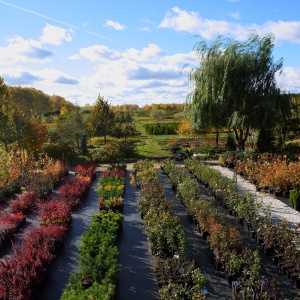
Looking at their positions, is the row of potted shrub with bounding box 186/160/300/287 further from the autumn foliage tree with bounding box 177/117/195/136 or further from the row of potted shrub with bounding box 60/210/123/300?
the autumn foliage tree with bounding box 177/117/195/136

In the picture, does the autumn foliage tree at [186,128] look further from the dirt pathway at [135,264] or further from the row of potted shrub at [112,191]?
the dirt pathway at [135,264]

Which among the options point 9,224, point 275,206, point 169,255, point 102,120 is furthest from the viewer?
point 102,120

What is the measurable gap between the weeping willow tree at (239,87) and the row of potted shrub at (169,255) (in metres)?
10.6

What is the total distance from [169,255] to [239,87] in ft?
46.4

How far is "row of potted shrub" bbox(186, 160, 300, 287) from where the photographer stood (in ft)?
21.4

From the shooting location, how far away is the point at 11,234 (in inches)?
335

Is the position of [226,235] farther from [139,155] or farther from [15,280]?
[139,155]

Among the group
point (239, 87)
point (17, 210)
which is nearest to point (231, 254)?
point (17, 210)

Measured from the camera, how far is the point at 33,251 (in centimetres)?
635

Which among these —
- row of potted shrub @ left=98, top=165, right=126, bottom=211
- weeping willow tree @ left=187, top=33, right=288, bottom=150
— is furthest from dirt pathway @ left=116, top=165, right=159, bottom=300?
weeping willow tree @ left=187, top=33, right=288, bottom=150

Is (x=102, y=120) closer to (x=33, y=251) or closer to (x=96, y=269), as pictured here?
(x=33, y=251)

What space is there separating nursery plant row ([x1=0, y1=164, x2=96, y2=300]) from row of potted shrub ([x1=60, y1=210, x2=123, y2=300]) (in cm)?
76

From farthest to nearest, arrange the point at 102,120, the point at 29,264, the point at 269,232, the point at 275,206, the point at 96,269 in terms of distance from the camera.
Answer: the point at 102,120 < the point at 275,206 < the point at 269,232 < the point at 29,264 < the point at 96,269

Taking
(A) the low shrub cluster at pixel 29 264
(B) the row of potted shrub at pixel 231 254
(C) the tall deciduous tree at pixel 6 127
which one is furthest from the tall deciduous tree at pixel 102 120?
(A) the low shrub cluster at pixel 29 264
